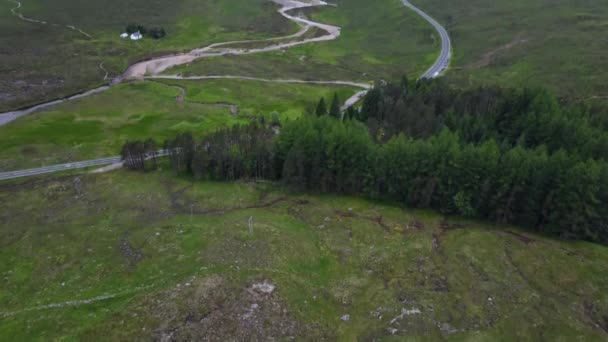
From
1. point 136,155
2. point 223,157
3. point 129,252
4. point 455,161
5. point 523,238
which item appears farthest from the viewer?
point 136,155

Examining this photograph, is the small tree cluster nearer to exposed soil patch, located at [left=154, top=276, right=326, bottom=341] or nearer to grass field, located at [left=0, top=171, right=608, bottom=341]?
grass field, located at [left=0, top=171, right=608, bottom=341]

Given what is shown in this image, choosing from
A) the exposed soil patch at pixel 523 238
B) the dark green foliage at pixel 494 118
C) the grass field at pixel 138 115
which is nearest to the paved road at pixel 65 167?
the grass field at pixel 138 115

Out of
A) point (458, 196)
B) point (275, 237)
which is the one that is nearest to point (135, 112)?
point (275, 237)

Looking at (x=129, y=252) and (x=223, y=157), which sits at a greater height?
(x=223, y=157)

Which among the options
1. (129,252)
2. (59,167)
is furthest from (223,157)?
(59,167)

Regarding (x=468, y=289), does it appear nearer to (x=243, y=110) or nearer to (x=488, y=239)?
(x=488, y=239)

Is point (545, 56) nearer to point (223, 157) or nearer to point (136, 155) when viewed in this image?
point (223, 157)

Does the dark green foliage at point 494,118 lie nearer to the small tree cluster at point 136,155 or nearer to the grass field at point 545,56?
the grass field at point 545,56
